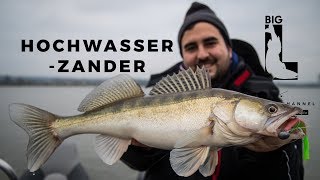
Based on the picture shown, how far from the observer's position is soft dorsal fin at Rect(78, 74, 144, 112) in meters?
1.67

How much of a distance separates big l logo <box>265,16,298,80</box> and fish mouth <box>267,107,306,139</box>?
791 millimetres

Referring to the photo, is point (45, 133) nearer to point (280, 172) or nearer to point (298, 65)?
point (280, 172)

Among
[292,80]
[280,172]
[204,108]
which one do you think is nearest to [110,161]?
[204,108]

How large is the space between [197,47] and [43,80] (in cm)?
89

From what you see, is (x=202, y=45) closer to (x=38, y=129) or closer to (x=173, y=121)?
(x=173, y=121)

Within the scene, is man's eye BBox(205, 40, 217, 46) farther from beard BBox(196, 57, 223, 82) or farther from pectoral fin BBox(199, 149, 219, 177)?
pectoral fin BBox(199, 149, 219, 177)

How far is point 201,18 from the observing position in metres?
2.02

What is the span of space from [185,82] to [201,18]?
1.89 ft

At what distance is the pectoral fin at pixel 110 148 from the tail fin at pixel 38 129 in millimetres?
202

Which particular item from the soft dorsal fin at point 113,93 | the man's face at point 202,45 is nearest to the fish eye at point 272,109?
the soft dorsal fin at point 113,93

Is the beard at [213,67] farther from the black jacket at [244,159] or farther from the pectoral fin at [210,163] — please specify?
the pectoral fin at [210,163]

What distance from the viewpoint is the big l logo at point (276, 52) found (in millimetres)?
2123

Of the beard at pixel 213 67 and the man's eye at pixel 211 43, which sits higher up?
the man's eye at pixel 211 43

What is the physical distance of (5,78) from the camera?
211 cm
